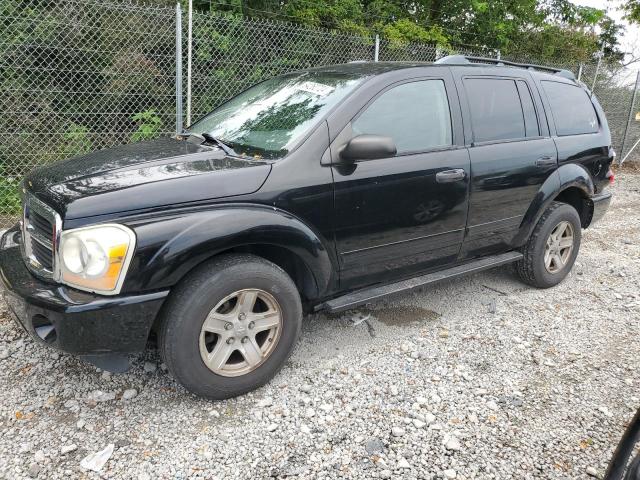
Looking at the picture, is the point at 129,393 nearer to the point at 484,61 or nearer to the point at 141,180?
the point at 141,180

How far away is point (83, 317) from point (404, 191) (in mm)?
1945

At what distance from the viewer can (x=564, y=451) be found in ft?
8.14

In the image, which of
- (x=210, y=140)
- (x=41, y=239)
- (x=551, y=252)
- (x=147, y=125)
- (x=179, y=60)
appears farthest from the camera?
(x=147, y=125)

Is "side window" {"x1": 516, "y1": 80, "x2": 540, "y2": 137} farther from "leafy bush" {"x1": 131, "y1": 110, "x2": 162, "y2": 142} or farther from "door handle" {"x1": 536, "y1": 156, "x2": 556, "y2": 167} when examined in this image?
"leafy bush" {"x1": 131, "y1": 110, "x2": 162, "y2": 142}

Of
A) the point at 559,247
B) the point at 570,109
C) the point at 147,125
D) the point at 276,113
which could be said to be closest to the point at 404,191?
the point at 276,113

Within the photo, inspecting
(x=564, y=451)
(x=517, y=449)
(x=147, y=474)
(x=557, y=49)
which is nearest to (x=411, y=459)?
(x=517, y=449)

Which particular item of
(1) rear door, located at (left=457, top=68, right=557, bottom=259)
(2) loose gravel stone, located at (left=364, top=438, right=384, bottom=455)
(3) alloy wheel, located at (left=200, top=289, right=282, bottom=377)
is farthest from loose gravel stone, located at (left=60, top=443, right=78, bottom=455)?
(1) rear door, located at (left=457, top=68, right=557, bottom=259)

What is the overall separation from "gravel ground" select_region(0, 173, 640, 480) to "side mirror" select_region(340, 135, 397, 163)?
1.29m

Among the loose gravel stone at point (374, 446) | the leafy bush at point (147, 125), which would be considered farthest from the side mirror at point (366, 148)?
the leafy bush at point (147, 125)

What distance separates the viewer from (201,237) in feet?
8.00

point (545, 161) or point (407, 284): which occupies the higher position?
point (545, 161)

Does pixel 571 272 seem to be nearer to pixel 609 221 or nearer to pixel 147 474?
pixel 609 221

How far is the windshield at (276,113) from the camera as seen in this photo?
2990 millimetres

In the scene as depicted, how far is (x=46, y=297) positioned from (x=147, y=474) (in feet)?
3.07
